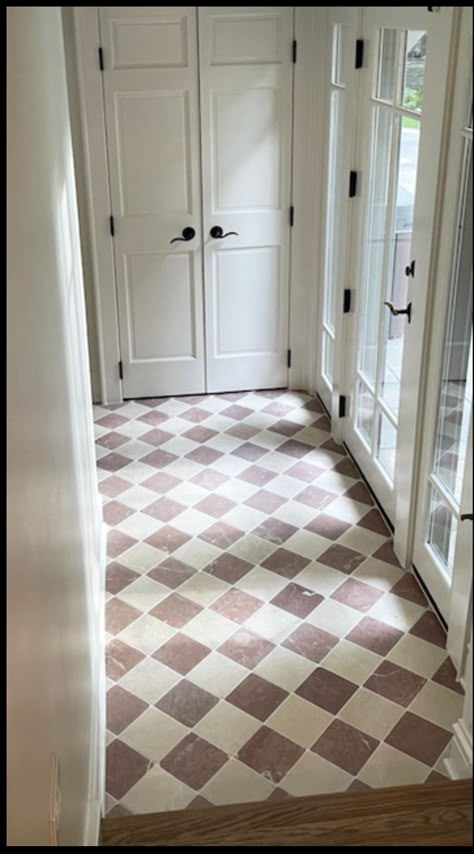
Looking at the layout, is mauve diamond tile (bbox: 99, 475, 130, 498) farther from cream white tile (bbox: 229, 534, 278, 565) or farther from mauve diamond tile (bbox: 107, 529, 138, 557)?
cream white tile (bbox: 229, 534, 278, 565)

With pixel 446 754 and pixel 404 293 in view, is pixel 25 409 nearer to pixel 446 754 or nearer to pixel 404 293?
pixel 446 754

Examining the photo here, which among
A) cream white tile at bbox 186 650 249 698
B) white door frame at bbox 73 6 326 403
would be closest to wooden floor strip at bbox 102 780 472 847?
cream white tile at bbox 186 650 249 698

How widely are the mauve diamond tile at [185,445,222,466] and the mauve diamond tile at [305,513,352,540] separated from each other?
0.73 meters

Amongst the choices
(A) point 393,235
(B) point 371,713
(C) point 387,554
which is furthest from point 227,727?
(A) point 393,235

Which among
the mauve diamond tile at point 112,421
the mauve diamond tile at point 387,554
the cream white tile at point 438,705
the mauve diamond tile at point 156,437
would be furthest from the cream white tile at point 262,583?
the mauve diamond tile at point 112,421

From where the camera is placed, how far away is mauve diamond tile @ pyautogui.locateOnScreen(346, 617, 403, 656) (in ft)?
10.2

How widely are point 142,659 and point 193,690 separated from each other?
9.8 inches

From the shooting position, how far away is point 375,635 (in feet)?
10.4

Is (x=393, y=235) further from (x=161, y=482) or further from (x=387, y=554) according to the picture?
(x=161, y=482)

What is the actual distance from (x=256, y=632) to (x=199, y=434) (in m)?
1.66

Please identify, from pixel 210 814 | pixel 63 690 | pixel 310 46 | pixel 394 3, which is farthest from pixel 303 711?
pixel 310 46

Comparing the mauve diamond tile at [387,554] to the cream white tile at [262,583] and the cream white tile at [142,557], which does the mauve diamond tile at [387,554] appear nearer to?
the cream white tile at [262,583]

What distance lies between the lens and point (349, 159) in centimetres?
400
